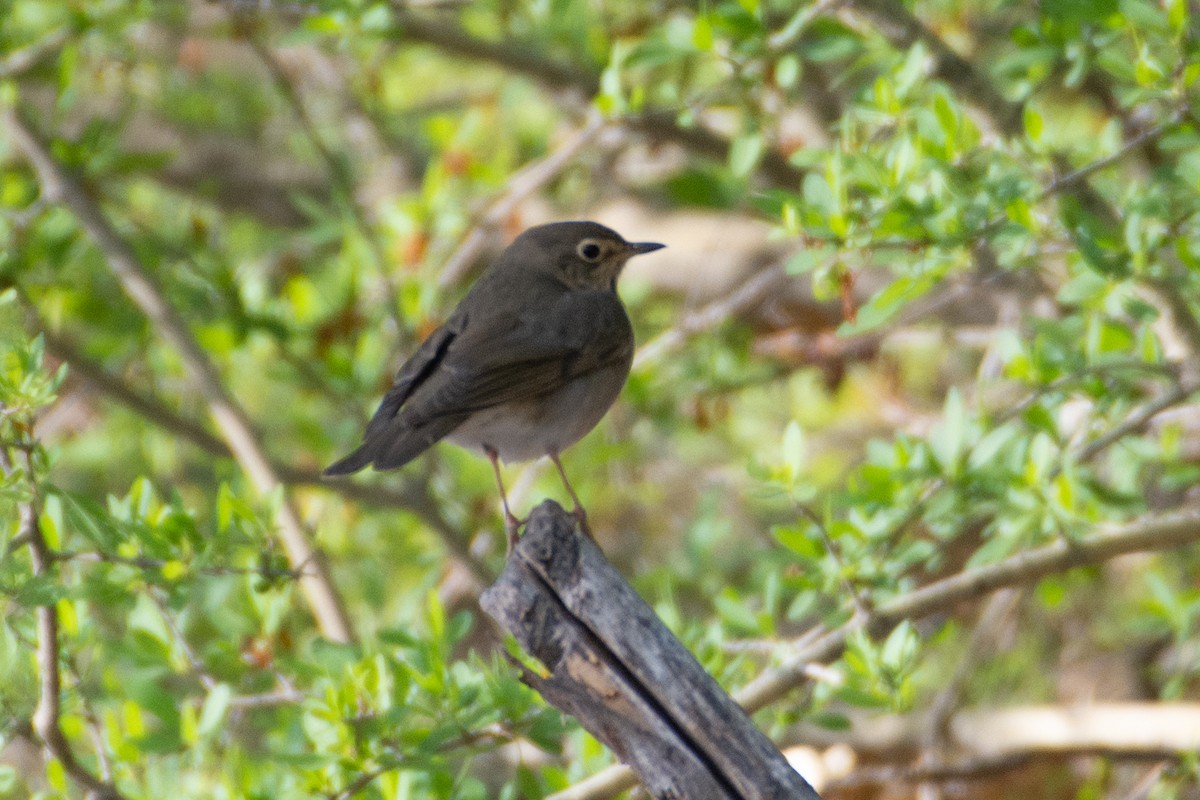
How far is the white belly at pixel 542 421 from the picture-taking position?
4.16m

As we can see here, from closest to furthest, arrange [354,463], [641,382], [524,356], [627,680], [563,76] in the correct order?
1. [627,680]
2. [354,463]
3. [524,356]
4. [641,382]
5. [563,76]

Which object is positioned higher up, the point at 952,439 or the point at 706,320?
the point at 952,439

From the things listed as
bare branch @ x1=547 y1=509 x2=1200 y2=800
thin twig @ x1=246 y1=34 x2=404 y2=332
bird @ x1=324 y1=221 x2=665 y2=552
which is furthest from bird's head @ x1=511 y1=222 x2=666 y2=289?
bare branch @ x1=547 y1=509 x2=1200 y2=800

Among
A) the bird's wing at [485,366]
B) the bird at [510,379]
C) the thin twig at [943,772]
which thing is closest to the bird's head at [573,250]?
the bird at [510,379]

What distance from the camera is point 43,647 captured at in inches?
133

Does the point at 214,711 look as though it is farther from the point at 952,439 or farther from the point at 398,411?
the point at 952,439

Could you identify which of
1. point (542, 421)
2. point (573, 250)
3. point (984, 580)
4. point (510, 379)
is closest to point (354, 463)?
point (510, 379)

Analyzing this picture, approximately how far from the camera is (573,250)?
4.98m

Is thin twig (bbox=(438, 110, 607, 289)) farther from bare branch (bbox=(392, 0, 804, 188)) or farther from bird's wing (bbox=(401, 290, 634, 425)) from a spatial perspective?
bird's wing (bbox=(401, 290, 634, 425))

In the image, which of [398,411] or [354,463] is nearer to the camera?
[354,463]

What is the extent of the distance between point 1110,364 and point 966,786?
3.19m

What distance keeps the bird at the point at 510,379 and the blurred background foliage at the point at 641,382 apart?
18.2 inches

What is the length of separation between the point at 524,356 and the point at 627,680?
5.37 feet

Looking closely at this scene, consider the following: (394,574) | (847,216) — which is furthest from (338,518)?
(847,216)
